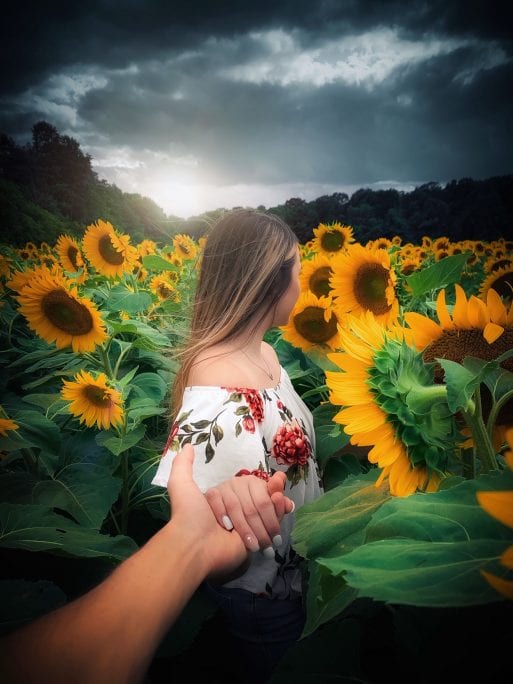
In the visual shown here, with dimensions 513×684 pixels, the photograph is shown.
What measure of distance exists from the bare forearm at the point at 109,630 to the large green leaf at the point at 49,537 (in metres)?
0.36

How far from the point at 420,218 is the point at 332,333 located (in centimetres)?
899

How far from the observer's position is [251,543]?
32.2 inches

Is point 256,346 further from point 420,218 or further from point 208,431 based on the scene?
point 420,218

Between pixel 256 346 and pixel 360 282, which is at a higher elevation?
pixel 360 282

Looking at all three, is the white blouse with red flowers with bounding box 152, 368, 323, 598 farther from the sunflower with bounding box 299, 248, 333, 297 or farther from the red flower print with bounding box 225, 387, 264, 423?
the sunflower with bounding box 299, 248, 333, 297

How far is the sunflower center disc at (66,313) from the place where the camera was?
1949 millimetres

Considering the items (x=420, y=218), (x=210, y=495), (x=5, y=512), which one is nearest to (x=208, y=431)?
(x=210, y=495)

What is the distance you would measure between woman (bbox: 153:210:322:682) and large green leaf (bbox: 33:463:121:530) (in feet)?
1.05

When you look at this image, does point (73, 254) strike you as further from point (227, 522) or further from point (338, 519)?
point (338, 519)

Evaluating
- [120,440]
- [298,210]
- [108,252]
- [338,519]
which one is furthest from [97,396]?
[298,210]

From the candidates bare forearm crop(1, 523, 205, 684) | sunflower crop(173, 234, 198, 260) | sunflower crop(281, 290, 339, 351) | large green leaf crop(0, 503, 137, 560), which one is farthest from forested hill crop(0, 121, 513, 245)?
bare forearm crop(1, 523, 205, 684)

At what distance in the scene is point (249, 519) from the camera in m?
0.85

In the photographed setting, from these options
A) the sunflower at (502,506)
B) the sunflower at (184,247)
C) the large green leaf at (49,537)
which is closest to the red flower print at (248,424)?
the large green leaf at (49,537)

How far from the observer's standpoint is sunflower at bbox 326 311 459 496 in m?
0.64
